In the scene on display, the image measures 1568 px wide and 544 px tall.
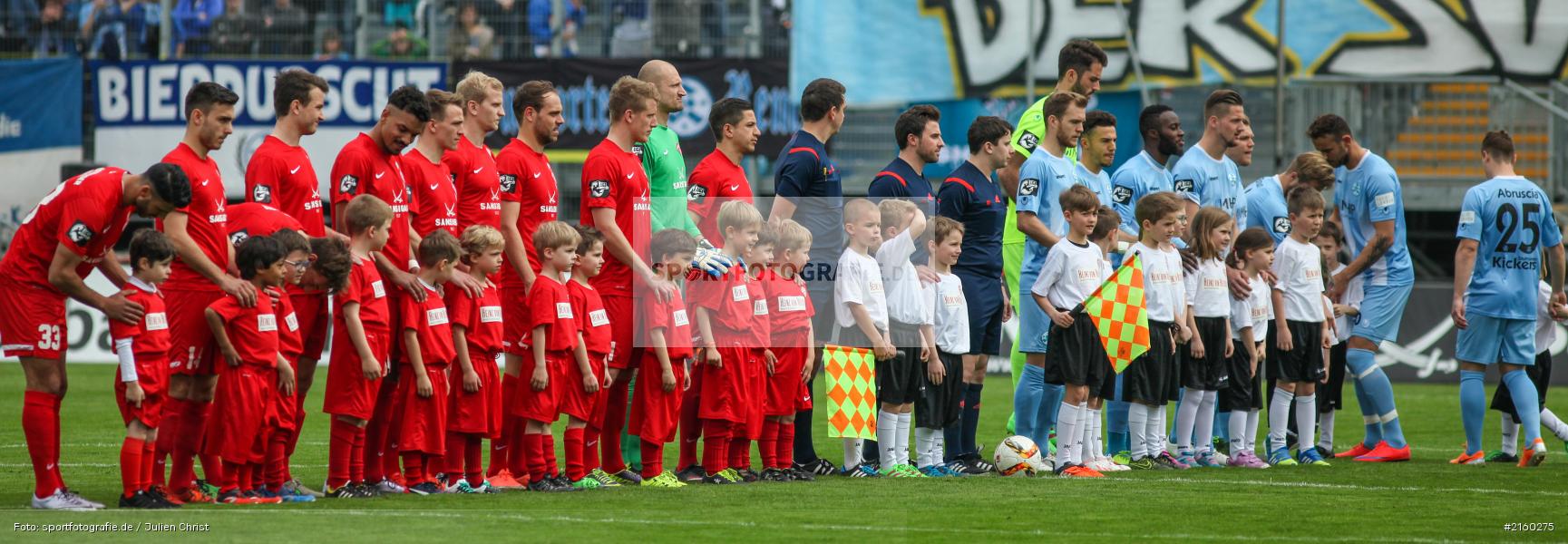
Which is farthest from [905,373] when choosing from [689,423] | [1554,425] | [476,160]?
[1554,425]

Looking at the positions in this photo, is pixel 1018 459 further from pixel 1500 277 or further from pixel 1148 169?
pixel 1500 277

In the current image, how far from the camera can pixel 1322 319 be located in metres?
11.7

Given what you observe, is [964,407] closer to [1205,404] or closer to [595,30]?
[1205,404]

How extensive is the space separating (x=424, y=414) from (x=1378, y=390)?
21.9 feet

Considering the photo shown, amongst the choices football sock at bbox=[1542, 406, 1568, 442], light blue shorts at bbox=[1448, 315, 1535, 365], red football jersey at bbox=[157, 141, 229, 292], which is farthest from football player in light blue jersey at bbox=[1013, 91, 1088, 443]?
red football jersey at bbox=[157, 141, 229, 292]

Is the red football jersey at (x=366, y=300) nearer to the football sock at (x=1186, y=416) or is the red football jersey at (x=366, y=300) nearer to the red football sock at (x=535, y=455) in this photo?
the red football sock at (x=535, y=455)

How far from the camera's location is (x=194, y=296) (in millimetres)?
8500

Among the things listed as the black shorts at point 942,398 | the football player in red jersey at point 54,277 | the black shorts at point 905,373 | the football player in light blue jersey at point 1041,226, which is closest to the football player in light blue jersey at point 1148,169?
the football player in light blue jersey at point 1041,226

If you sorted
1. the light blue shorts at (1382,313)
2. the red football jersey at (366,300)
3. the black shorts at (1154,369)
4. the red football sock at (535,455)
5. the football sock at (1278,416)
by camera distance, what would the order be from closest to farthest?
the red football jersey at (366,300) < the red football sock at (535,455) < the black shorts at (1154,369) < the football sock at (1278,416) < the light blue shorts at (1382,313)

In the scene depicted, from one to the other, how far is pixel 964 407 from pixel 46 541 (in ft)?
18.3

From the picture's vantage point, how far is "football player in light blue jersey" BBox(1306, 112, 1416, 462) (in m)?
11.9

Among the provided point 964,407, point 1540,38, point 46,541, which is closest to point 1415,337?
point 1540,38

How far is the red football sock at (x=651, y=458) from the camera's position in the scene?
9.48m

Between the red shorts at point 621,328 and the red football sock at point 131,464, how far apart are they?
2.56 metres
